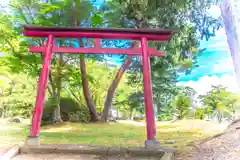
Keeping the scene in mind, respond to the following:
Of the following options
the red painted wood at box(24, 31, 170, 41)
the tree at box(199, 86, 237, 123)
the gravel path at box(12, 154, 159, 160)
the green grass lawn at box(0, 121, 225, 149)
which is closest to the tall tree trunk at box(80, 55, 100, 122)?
the green grass lawn at box(0, 121, 225, 149)

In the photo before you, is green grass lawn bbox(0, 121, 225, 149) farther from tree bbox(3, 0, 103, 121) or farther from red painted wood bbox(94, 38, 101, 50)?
red painted wood bbox(94, 38, 101, 50)

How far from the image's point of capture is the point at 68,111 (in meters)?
8.45

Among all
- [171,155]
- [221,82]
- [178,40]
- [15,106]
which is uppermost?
[178,40]

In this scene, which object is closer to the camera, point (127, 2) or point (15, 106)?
point (127, 2)

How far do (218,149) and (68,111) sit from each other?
245 inches

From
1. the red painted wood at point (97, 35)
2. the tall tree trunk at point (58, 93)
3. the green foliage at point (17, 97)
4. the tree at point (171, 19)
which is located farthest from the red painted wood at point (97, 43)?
the green foliage at point (17, 97)

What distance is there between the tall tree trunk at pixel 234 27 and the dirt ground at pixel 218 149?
127 cm

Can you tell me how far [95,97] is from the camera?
968cm

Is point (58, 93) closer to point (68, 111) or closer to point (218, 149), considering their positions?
point (68, 111)

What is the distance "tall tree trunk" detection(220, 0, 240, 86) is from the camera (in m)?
4.15

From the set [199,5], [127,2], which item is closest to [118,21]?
[127,2]

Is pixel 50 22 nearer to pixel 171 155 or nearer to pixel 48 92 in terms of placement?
pixel 48 92

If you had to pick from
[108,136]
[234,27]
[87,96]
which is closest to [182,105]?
[87,96]

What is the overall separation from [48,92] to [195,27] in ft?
17.5
